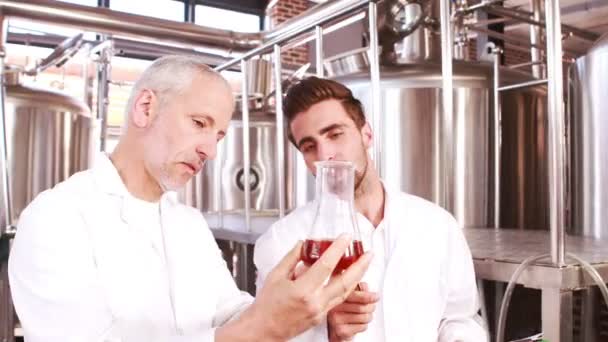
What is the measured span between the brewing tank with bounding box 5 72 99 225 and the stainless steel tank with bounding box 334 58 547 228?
2.09m

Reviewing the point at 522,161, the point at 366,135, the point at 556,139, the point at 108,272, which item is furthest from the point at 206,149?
the point at 522,161

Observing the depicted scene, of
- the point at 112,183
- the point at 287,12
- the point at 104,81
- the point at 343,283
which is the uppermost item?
the point at 287,12

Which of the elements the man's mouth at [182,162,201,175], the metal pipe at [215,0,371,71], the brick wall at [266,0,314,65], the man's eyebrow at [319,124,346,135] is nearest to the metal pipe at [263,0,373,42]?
the metal pipe at [215,0,371,71]

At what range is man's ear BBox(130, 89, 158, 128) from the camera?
1103 millimetres

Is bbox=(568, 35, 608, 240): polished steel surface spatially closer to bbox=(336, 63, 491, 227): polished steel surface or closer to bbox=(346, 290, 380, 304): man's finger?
bbox=(336, 63, 491, 227): polished steel surface

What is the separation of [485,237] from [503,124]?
788 millimetres

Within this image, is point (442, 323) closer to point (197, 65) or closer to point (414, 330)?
point (414, 330)

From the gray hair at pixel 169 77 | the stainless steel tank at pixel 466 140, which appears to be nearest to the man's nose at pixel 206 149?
the gray hair at pixel 169 77

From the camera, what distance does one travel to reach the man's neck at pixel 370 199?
146cm

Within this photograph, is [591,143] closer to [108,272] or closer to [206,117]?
[206,117]

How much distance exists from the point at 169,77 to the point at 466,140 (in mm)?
1575

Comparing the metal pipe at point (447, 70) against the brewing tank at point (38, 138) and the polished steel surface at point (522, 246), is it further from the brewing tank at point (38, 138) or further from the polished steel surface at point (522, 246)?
the brewing tank at point (38, 138)

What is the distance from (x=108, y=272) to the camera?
3.40ft

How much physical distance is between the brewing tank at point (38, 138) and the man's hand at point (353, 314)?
2.94 metres
